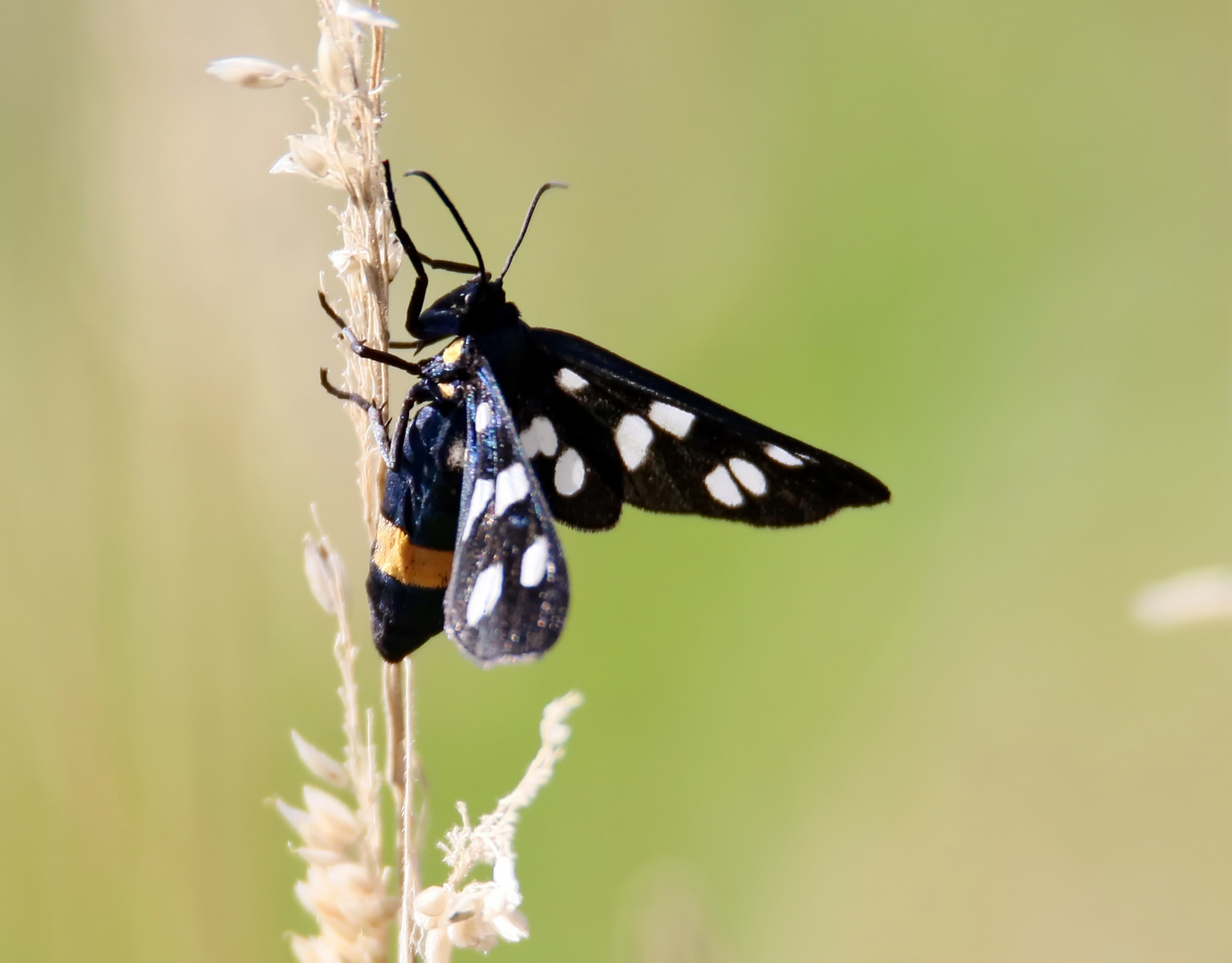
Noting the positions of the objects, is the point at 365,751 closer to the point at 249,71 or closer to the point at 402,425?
the point at 402,425

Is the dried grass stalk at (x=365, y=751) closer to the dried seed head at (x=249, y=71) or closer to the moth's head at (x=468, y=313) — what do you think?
the dried seed head at (x=249, y=71)

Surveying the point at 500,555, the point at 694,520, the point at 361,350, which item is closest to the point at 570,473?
the point at 500,555

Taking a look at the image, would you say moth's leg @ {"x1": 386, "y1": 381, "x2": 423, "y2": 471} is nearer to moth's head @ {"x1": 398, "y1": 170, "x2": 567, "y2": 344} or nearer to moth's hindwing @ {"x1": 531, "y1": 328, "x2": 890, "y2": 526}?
moth's head @ {"x1": 398, "y1": 170, "x2": 567, "y2": 344}

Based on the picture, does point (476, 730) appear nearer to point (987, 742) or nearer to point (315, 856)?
point (987, 742)

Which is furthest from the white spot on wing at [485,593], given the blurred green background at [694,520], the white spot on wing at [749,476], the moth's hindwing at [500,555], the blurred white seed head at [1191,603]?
the blurred white seed head at [1191,603]

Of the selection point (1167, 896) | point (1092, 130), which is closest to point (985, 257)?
point (1092, 130)

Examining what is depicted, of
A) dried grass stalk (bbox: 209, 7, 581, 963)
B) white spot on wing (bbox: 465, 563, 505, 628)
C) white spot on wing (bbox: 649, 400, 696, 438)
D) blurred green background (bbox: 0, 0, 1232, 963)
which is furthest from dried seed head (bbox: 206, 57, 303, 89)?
blurred green background (bbox: 0, 0, 1232, 963)

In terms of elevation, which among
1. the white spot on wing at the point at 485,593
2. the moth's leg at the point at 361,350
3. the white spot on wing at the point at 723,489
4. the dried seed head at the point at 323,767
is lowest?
the dried seed head at the point at 323,767

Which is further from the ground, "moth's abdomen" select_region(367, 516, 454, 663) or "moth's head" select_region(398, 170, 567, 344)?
"moth's head" select_region(398, 170, 567, 344)
